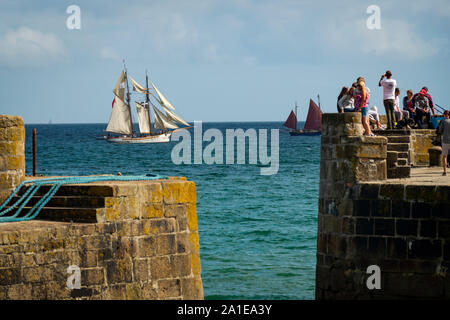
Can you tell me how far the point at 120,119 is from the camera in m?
110

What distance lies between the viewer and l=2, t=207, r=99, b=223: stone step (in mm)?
11516

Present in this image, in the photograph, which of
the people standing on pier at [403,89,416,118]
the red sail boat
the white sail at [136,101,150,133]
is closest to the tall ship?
the white sail at [136,101,150,133]

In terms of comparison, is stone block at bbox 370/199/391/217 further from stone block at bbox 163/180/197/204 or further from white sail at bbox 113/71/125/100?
white sail at bbox 113/71/125/100

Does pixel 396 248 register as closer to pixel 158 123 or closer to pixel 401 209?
pixel 401 209

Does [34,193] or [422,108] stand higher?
[422,108]

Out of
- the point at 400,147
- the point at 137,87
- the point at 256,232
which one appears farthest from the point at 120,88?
the point at 400,147

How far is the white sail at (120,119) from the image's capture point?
10750 centimetres

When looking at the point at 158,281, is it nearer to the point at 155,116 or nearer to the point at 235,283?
the point at 235,283

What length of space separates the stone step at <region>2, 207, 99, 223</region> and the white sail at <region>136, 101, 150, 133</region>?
9935 cm

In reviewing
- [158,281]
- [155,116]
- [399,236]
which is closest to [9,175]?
[158,281]

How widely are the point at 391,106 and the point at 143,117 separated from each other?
305ft

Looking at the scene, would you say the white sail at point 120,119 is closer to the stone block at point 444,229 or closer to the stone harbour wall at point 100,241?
the stone harbour wall at point 100,241

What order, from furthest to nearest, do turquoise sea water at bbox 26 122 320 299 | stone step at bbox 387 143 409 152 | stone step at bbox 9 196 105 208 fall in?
1. turquoise sea water at bbox 26 122 320 299
2. stone step at bbox 387 143 409 152
3. stone step at bbox 9 196 105 208
